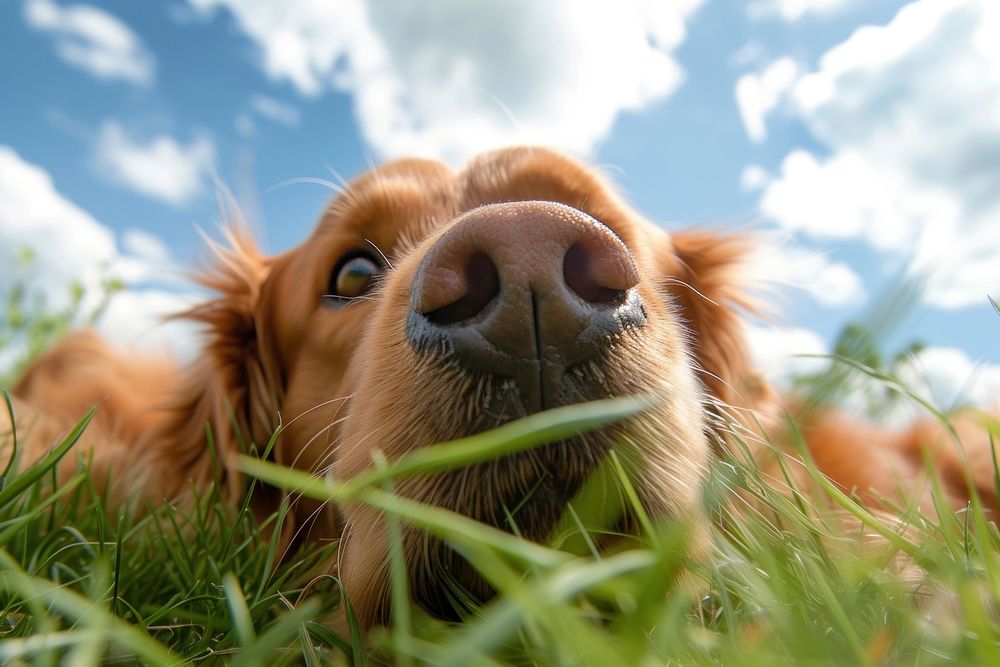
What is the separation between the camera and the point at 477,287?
108 centimetres

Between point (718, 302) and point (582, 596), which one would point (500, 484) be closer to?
point (582, 596)

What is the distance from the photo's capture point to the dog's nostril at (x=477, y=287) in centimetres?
107

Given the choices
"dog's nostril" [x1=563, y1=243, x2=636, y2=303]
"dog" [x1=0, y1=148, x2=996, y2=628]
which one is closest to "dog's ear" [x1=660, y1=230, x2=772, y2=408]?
"dog" [x1=0, y1=148, x2=996, y2=628]

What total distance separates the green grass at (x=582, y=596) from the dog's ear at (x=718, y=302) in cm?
137

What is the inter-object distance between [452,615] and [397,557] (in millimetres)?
705

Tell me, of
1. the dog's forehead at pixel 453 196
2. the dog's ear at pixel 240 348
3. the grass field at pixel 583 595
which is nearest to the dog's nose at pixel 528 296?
the grass field at pixel 583 595

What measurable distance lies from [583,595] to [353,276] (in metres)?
1.45

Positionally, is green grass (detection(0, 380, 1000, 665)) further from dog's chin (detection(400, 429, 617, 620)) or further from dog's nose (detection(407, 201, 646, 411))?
dog's nose (detection(407, 201, 646, 411))

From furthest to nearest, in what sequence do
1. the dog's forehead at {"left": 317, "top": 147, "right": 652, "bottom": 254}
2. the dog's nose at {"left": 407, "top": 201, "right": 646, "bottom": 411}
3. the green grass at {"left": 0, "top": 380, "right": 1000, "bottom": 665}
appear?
the dog's forehead at {"left": 317, "top": 147, "right": 652, "bottom": 254}, the dog's nose at {"left": 407, "top": 201, "right": 646, "bottom": 411}, the green grass at {"left": 0, "top": 380, "right": 1000, "bottom": 665}

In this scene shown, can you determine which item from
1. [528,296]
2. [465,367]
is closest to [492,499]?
[465,367]

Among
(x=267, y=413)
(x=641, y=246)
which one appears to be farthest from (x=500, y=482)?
(x=267, y=413)

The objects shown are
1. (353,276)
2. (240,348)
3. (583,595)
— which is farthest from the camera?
(240,348)

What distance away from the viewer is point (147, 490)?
226cm

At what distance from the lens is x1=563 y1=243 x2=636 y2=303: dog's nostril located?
1089 mm
